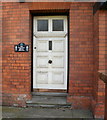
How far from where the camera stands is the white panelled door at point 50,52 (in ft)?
17.0

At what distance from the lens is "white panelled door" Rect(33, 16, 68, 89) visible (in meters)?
5.17

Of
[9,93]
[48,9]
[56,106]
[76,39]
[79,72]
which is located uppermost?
[48,9]

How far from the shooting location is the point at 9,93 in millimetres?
4953

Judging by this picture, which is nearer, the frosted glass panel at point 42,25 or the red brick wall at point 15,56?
the red brick wall at point 15,56

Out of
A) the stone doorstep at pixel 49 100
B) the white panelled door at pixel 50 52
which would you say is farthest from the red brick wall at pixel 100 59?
the white panelled door at pixel 50 52

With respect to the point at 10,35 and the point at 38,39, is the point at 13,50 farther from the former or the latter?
the point at 38,39

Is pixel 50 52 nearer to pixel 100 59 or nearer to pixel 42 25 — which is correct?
pixel 42 25

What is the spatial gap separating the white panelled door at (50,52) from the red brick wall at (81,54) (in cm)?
46

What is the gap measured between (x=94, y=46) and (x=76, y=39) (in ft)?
1.78

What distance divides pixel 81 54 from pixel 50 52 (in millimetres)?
1027

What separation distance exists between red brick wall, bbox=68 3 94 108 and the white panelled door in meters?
0.46

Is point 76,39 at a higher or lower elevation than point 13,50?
higher

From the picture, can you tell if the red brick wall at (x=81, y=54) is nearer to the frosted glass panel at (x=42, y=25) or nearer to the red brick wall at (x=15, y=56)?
the frosted glass panel at (x=42, y=25)

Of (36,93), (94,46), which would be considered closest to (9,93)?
(36,93)
